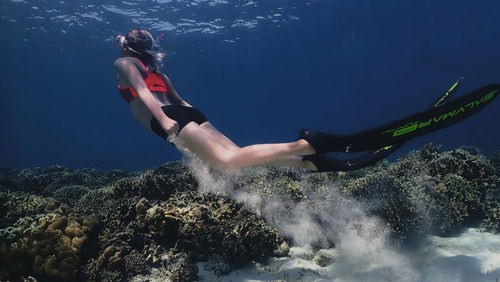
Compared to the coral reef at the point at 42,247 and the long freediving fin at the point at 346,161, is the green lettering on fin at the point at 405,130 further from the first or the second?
the coral reef at the point at 42,247

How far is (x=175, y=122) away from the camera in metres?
3.64

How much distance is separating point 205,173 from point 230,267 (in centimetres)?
326

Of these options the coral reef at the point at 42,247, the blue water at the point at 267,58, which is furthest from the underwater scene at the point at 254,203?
the blue water at the point at 267,58

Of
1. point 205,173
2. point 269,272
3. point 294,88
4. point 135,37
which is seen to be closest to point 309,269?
point 269,272

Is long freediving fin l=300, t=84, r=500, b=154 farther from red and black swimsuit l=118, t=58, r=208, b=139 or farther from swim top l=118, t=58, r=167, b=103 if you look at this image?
swim top l=118, t=58, r=167, b=103

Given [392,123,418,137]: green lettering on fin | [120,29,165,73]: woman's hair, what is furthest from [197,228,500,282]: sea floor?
[120,29,165,73]: woman's hair

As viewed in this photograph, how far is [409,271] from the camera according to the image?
4180 millimetres

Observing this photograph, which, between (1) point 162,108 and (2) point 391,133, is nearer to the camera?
(2) point 391,133

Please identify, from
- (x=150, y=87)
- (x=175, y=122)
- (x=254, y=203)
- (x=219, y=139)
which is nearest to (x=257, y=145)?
(x=219, y=139)

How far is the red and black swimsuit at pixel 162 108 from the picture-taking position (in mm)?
4535

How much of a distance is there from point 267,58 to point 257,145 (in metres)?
53.0

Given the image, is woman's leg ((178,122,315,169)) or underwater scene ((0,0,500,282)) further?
underwater scene ((0,0,500,282))

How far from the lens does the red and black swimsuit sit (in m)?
4.54

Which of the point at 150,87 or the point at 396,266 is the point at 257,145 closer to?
the point at 150,87
